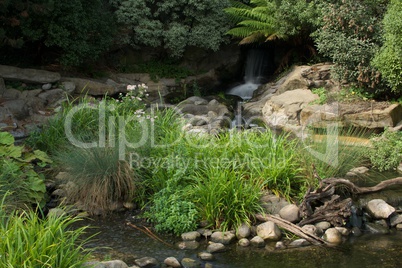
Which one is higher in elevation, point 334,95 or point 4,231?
point 334,95

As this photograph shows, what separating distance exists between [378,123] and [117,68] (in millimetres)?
7273

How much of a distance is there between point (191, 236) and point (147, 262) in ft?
2.48

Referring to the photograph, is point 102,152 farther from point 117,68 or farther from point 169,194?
point 117,68

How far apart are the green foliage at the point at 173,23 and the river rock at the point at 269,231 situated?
26.0 ft

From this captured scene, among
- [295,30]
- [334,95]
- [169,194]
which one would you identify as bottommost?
[169,194]

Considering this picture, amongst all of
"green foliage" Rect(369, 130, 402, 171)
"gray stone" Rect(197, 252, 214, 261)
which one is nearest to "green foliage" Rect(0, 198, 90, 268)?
"gray stone" Rect(197, 252, 214, 261)

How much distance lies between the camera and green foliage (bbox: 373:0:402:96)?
28.5 feet

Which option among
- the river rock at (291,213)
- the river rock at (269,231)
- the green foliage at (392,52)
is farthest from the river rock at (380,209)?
the green foliage at (392,52)

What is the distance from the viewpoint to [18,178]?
234 inches

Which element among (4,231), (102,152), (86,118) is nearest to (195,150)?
(102,152)

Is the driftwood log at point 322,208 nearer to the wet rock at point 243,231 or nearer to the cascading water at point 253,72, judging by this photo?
the wet rock at point 243,231

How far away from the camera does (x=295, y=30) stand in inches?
461

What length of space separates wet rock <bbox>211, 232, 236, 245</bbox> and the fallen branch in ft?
1.56

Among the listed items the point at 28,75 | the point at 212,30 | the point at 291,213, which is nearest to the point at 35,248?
the point at 291,213
